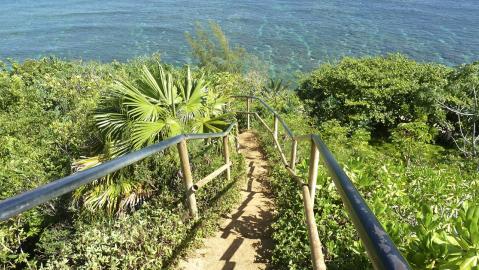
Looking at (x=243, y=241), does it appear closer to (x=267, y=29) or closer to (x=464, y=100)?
(x=464, y=100)

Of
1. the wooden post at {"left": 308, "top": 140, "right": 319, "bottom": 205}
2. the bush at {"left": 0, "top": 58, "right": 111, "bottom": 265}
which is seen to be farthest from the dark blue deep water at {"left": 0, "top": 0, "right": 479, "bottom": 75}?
the wooden post at {"left": 308, "top": 140, "right": 319, "bottom": 205}

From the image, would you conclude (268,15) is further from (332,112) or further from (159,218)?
(159,218)

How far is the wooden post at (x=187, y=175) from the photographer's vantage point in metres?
3.20

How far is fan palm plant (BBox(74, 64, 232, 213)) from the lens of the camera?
4.52 metres

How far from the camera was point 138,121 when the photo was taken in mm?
4758

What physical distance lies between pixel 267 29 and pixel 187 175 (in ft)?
135

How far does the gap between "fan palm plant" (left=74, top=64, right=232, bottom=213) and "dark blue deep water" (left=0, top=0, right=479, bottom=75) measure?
2729 cm

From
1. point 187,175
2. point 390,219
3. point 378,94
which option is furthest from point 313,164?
point 378,94

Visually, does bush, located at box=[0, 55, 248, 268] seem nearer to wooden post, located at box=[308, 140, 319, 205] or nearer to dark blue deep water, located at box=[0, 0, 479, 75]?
wooden post, located at box=[308, 140, 319, 205]

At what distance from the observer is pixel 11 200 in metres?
1.18

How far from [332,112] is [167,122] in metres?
11.7

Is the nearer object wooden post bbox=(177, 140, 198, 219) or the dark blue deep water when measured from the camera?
wooden post bbox=(177, 140, 198, 219)

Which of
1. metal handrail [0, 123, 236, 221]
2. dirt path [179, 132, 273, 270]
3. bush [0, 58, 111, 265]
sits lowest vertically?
bush [0, 58, 111, 265]

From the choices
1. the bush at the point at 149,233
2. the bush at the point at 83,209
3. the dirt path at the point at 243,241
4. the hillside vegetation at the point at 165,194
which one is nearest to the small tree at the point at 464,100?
the hillside vegetation at the point at 165,194
